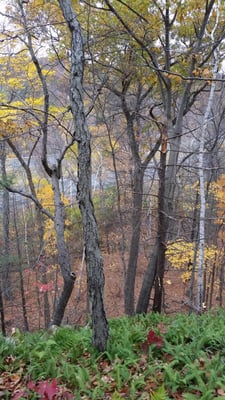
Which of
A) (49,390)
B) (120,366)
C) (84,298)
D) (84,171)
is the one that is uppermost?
(84,171)

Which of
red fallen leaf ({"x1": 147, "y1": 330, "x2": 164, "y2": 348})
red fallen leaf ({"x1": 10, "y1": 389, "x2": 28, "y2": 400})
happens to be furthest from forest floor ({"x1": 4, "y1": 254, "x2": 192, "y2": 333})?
red fallen leaf ({"x1": 10, "y1": 389, "x2": 28, "y2": 400})

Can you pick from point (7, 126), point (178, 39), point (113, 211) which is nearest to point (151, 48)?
point (178, 39)

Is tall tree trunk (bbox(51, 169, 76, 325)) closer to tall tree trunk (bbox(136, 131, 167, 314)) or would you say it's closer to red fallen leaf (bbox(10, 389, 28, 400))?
tall tree trunk (bbox(136, 131, 167, 314))

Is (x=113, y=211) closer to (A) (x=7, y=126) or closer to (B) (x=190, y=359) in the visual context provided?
(A) (x=7, y=126)

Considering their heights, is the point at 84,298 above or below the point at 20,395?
below

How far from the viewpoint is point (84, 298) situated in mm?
15625

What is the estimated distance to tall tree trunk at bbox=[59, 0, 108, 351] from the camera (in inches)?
141

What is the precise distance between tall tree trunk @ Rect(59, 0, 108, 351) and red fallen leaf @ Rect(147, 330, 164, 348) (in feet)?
2.50

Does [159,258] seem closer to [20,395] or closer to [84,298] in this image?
[20,395]

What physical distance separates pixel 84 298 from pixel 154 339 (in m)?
11.9

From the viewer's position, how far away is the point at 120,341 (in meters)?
4.41

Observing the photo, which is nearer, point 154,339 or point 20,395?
point 20,395

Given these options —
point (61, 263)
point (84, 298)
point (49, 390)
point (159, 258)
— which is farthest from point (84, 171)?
point (84, 298)

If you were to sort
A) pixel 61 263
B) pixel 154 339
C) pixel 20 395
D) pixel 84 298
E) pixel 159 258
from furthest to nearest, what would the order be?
pixel 84 298, pixel 159 258, pixel 61 263, pixel 154 339, pixel 20 395
